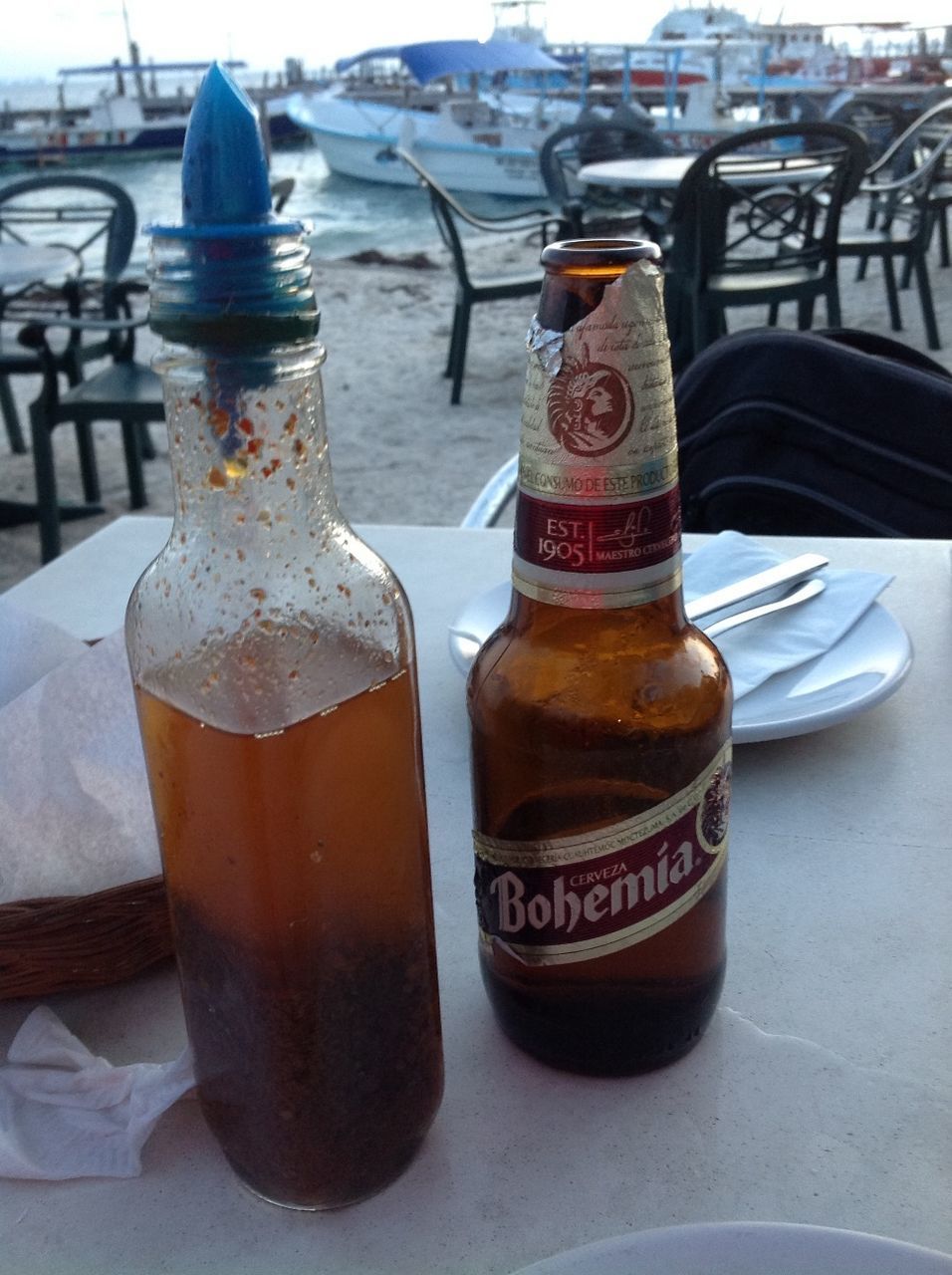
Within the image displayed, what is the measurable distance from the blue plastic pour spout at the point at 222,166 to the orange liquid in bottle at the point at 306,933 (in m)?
0.17

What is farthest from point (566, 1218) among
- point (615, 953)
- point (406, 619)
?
point (406, 619)

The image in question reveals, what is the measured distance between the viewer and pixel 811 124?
3529mm

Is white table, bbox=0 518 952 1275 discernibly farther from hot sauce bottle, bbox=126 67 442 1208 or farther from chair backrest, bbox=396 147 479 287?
chair backrest, bbox=396 147 479 287

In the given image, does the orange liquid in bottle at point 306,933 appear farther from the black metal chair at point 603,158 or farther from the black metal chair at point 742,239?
the black metal chair at point 603,158

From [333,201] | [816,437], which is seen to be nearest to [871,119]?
[816,437]

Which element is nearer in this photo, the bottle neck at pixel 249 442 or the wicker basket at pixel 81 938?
the bottle neck at pixel 249 442

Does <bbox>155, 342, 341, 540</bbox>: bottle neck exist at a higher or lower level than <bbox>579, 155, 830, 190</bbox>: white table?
lower

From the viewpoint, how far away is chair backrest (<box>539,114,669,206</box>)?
5207 mm

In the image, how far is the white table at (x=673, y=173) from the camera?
12.2ft

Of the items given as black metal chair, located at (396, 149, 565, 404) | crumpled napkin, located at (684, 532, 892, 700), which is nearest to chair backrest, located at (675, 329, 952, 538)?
crumpled napkin, located at (684, 532, 892, 700)

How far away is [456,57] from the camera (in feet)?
31.1

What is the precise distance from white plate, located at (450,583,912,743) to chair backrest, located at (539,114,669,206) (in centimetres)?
473

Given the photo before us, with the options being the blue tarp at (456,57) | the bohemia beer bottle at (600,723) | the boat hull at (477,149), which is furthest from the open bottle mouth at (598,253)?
the boat hull at (477,149)

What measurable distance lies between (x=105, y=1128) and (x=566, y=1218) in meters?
0.19
